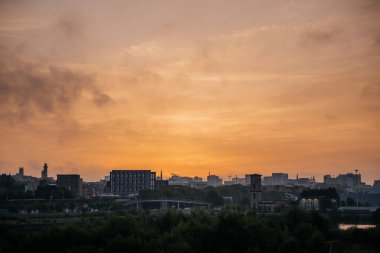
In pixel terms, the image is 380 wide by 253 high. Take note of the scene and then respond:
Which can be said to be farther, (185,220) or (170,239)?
(185,220)

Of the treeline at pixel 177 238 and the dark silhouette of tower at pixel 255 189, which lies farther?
the dark silhouette of tower at pixel 255 189

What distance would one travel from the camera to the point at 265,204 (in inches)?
5871

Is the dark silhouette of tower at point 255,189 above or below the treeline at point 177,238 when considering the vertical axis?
above

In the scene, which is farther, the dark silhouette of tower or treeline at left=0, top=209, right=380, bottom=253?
the dark silhouette of tower

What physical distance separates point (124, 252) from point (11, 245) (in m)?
Result: 12.6

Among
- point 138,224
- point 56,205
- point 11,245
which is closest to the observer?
point 11,245

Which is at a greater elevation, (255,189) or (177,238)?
(255,189)

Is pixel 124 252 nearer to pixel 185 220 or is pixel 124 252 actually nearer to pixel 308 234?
pixel 185 220

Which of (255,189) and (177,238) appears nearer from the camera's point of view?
(177,238)

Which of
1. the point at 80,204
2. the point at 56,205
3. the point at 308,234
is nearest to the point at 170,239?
the point at 308,234

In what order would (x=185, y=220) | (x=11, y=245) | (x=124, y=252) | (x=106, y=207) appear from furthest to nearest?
(x=106, y=207) < (x=185, y=220) < (x=11, y=245) < (x=124, y=252)

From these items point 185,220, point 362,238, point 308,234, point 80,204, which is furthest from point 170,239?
point 80,204

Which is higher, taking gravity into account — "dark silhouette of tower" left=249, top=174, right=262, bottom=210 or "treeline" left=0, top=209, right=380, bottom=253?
"dark silhouette of tower" left=249, top=174, right=262, bottom=210

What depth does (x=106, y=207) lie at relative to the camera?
15438 cm
